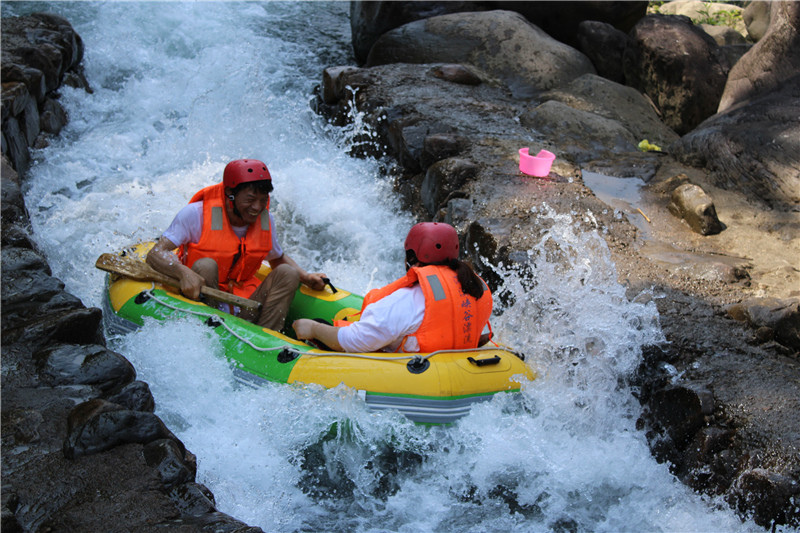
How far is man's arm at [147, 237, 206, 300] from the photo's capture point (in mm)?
4523

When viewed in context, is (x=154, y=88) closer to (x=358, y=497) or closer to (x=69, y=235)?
(x=69, y=235)

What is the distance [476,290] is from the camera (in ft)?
12.9

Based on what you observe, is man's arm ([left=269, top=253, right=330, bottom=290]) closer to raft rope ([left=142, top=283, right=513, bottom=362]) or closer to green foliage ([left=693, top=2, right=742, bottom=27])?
raft rope ([left=142, top=283, right=513, bottom=362])

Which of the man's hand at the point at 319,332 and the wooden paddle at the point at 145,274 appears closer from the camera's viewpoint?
the man's hand at the point at 319,332

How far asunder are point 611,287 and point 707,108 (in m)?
4.91

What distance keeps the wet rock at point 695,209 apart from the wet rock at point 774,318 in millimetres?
1274

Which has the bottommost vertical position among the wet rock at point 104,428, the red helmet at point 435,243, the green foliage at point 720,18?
the wet rock at point 104,428

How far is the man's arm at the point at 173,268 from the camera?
14.8 feet

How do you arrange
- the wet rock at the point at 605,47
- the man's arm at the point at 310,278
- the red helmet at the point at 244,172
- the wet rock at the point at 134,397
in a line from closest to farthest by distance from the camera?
1. the wet rock at the point at 134,397
2. the red helmet at the point at 244,172
3. the man's arm at the point at 310,278
4. the wet rock at the point at 605,47

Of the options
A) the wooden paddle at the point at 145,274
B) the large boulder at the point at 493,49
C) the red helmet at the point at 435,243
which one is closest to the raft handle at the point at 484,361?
the red helmet at the point at 435,243

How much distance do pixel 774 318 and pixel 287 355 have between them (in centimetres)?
308

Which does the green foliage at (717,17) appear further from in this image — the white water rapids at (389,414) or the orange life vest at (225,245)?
the orange life vest at (225,245)

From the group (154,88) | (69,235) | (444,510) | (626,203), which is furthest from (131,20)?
(444,510)

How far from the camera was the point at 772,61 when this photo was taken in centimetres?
713
